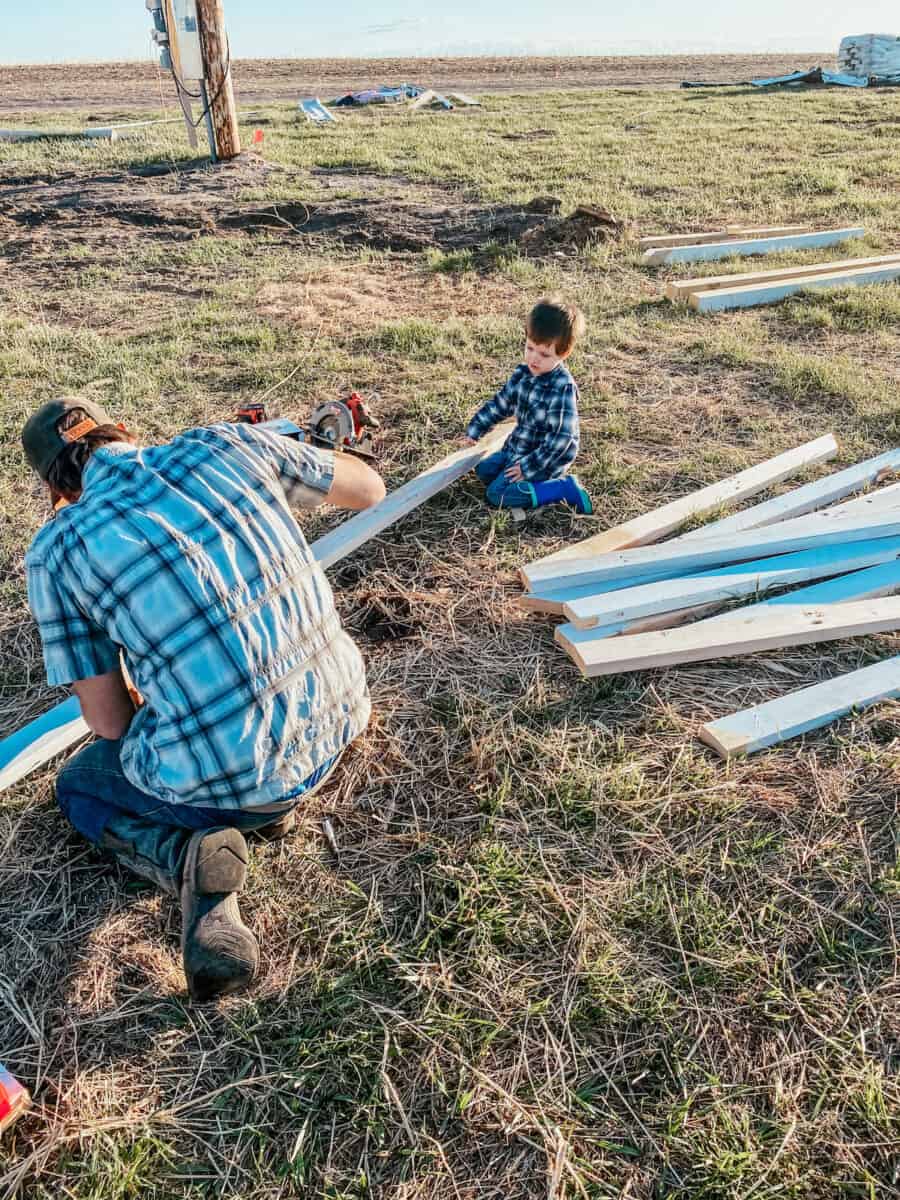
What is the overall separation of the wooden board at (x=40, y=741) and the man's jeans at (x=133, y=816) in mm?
340

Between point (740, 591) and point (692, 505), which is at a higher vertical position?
point (692, 505)

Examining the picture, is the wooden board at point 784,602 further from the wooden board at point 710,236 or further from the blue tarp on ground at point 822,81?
the blue tarp on ground at point 822,81

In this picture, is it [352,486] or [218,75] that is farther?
[218,75]

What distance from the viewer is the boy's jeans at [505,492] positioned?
13.7 feet

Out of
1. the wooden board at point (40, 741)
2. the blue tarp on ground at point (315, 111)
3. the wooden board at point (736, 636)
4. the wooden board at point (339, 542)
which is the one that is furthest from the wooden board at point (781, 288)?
the blue tarp on ground at point (315, 111)

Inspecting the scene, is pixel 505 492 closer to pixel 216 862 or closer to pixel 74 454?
pixel 74 454

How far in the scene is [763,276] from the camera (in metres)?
7.12

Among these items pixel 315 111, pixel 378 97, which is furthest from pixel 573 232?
pixel 378 97

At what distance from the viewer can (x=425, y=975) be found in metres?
2.25

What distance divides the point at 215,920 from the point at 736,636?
7.02 ft

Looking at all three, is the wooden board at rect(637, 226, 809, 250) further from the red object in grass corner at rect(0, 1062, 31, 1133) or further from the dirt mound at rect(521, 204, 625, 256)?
the red object in grass corner at rect(0, 1062, 31, 1133)

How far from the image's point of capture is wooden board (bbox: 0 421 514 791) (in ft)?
9.45

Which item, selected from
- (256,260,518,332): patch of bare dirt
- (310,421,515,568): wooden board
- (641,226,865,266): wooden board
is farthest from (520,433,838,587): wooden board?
(641,226,865,266): wooden board

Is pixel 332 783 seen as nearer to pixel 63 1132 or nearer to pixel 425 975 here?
pixel 425 975
